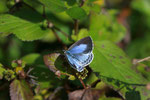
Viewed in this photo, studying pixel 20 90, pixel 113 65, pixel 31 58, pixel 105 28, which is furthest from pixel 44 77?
pixel 105 28

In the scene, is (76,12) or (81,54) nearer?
(81,54)

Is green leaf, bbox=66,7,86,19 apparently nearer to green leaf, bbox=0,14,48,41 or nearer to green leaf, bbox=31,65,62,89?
green leaf, bbox=0,14,48,41

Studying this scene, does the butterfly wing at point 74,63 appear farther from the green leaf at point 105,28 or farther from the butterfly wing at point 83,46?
the green leaf at point 105,28

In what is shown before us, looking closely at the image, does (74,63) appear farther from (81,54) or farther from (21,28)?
(21,28)

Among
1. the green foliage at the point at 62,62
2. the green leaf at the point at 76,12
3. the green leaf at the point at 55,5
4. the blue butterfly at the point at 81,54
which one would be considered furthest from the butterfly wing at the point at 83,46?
the green leaf at the point at 55,5

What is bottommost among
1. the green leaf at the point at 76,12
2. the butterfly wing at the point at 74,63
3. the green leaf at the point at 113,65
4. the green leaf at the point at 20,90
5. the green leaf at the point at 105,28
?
the green leaf at the point at 20,90

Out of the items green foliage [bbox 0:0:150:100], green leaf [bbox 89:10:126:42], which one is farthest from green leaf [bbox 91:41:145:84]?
green leaf [bbox 89:10:126:42]
